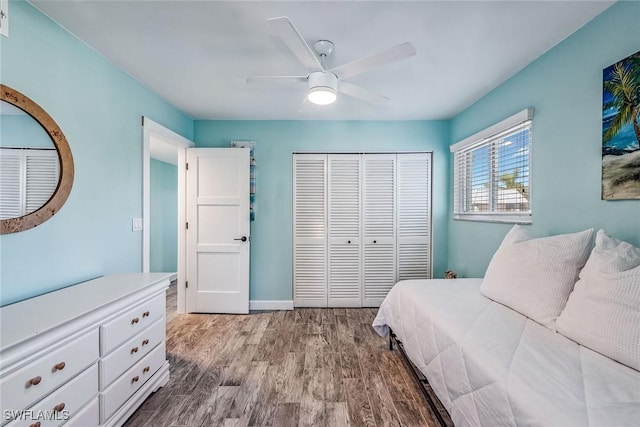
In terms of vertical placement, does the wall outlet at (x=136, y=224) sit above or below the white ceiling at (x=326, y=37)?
below

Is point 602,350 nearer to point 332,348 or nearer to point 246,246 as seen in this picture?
point 332,348

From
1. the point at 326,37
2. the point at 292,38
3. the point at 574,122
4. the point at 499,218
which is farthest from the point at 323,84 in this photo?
the point at 499,218

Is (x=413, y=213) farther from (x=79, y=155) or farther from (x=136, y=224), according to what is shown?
(x=79, y=155)

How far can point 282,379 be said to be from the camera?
2104 millimetres

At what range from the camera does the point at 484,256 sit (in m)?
2.82

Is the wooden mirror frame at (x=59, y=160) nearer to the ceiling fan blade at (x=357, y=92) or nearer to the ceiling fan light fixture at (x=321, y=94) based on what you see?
the ceiling fan light fixture at (x=321, y=94)

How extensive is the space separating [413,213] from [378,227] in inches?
19.7

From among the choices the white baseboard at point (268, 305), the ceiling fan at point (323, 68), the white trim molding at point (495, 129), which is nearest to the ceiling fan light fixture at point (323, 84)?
the ceiling fan at point (323, 68)

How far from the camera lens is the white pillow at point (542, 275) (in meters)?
1.48

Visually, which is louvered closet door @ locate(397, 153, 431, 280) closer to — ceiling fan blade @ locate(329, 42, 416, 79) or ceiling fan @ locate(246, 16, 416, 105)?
ceiling fan @ locate(246, 16, 416, 105)

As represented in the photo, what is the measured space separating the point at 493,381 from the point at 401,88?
2420 millimetres

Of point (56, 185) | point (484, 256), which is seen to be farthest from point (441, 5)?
point (56, 185)

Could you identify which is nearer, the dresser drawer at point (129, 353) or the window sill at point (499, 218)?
the dresser drawer at point (129, 353)

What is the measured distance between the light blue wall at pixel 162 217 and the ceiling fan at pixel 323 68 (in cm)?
400
